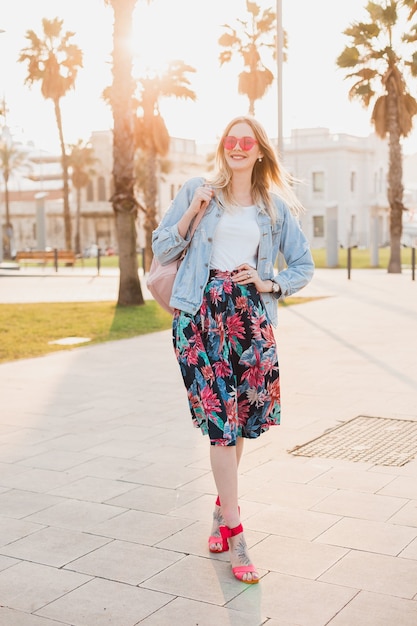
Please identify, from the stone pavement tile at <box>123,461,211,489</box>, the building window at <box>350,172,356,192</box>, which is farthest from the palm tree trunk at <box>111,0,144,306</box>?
the building window at <box>350,172,356,192</box>

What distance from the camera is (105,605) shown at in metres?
3.54

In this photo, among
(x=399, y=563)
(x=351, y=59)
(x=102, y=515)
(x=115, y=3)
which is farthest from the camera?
(x=351, y=59)

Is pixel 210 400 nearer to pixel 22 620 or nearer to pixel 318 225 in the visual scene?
pixel 22 620

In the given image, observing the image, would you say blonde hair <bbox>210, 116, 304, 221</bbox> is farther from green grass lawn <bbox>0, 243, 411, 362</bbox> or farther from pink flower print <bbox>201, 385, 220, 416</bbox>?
green grass lawn <bbox>0, 243, 411, 362</bbox>

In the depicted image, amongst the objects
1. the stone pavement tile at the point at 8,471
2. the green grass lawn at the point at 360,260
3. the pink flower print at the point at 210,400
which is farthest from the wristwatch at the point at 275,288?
the green grass lawn at the point at 360,260

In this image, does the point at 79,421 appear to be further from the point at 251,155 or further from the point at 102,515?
the point at 251,155

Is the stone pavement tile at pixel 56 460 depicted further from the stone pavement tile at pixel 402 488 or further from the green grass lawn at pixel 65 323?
the green grass lawn at pixel 65 323

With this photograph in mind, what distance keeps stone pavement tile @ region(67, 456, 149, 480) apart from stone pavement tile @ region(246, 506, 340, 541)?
108 centimetres

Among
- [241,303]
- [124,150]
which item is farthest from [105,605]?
[124,150]

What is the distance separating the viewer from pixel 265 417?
4074 millimetres

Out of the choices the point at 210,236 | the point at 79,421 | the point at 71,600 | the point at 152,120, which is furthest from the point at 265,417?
the point at 152,120

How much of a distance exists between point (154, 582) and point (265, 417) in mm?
839

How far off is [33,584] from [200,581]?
67 cm

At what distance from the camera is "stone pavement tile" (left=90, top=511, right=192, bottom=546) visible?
433cm
